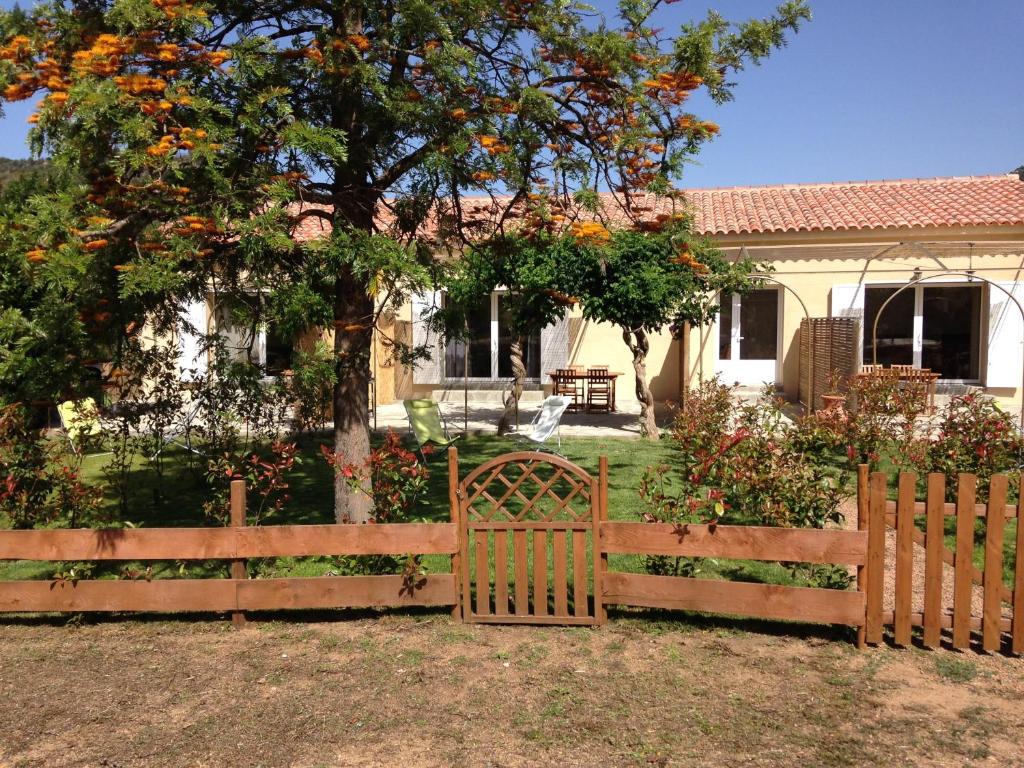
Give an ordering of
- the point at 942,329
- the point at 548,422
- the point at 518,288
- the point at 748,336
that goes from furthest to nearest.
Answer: the point at 748,336 < the point at 942,329 < the point at 548,422 < the point at 518,288

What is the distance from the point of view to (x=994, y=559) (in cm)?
409

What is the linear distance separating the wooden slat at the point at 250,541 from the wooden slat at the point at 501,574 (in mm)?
238

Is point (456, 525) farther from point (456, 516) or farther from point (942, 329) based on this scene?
point (942, 329)

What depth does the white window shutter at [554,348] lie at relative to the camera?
616 inches

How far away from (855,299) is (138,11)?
12.9m

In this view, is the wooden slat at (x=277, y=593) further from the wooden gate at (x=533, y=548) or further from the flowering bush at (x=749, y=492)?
the flowering bush at (x=749, y=492)

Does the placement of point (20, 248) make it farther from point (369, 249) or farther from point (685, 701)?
point (685, 701)

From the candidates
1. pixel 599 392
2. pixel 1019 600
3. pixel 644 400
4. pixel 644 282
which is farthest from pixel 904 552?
pixel 599 392

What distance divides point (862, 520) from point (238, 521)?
326cm

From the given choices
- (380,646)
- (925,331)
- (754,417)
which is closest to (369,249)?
(380,646)

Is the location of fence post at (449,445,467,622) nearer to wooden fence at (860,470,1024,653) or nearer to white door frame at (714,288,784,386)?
wooden fence at (860,470,1024,653)

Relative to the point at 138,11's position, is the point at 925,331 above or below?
below

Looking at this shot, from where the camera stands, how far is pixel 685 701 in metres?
3.78

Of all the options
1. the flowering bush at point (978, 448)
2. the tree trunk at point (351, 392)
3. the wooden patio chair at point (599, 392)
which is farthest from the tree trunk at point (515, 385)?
the flowering bush at point (978, 448)
